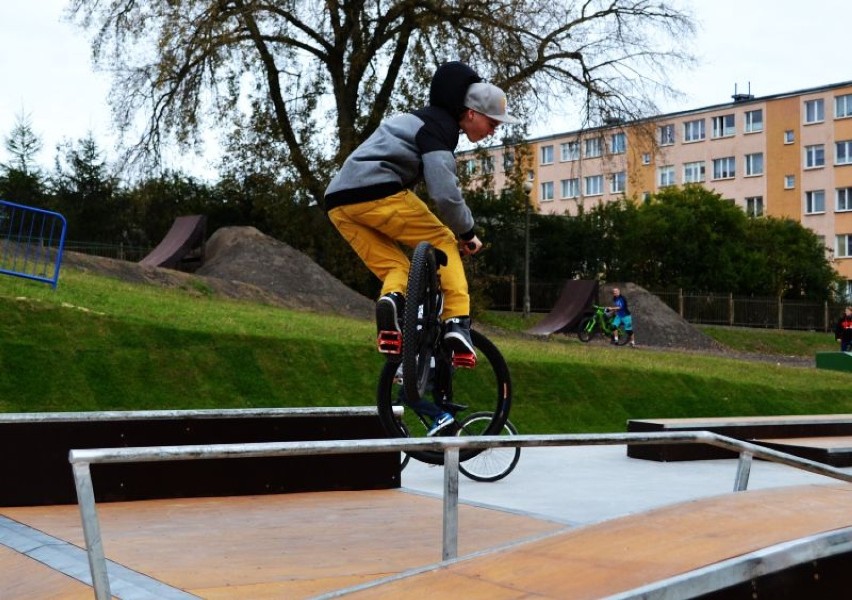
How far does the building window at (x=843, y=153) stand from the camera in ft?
230

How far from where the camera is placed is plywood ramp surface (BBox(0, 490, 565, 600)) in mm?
4730

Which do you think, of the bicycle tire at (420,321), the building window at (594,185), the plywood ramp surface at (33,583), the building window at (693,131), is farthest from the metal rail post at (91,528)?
the building window at (594,185)

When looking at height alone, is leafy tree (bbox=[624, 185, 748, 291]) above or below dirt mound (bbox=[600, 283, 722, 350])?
above

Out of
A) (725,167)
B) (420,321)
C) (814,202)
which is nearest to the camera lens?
(420,321)

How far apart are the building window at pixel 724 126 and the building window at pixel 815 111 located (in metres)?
6.07

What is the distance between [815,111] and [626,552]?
73.0 meters

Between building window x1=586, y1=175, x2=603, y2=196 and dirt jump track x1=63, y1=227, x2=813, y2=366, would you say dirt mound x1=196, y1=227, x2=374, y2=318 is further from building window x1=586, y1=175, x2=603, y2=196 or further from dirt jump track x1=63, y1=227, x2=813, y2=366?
building window x1=586, y1=175, x2=603, y2=196

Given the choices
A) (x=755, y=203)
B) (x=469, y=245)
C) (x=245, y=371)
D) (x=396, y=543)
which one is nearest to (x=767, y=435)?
(x=245, y=371)

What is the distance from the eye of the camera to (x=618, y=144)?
31.2 meters

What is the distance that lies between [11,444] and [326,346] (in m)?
8.67

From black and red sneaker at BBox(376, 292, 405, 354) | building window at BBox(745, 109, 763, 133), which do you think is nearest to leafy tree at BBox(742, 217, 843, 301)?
building window at BBox(745, 109, 763, 133)

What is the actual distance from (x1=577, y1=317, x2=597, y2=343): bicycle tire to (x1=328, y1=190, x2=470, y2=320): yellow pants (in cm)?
2585

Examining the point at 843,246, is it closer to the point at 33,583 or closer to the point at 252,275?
the point at 252,275

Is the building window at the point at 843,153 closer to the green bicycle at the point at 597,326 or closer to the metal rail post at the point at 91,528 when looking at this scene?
the green bicycle at the point at 597,326
